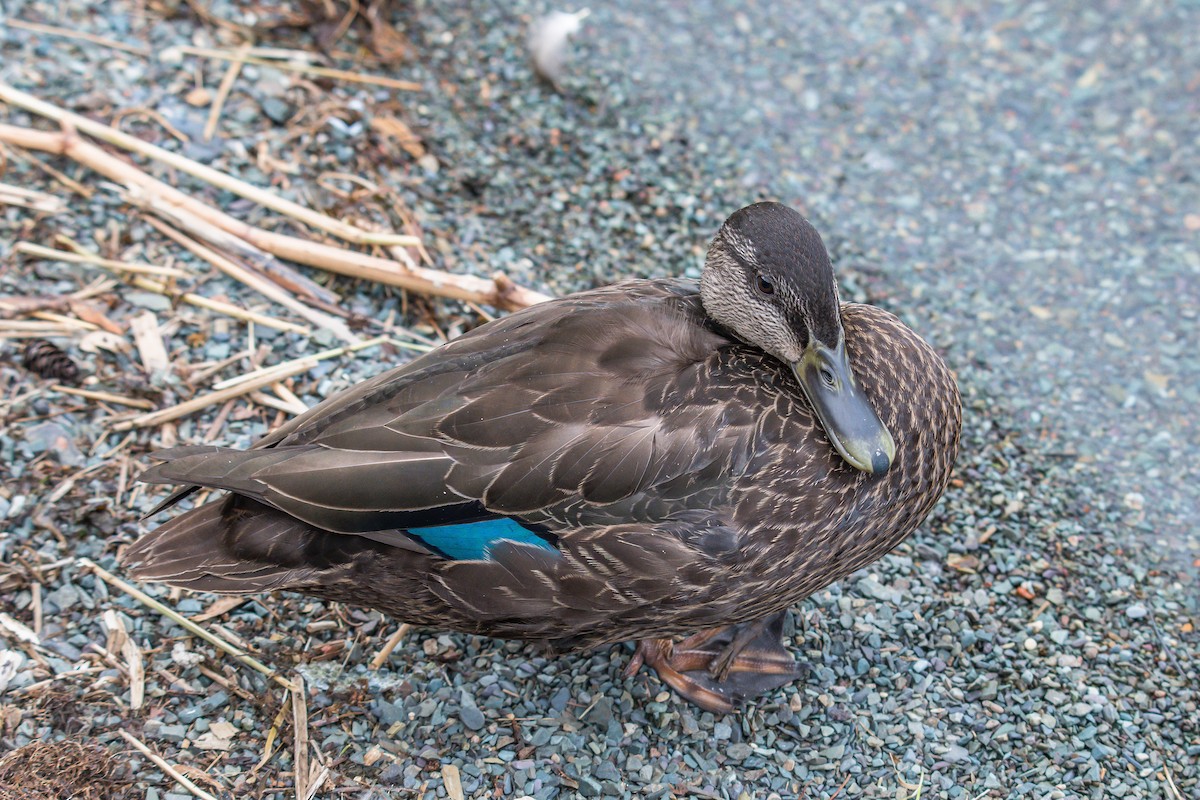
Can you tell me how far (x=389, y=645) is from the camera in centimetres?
338

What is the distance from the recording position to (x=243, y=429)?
3.85 meters

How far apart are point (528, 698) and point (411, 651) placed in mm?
379

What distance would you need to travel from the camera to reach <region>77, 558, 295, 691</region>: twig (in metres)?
3.27

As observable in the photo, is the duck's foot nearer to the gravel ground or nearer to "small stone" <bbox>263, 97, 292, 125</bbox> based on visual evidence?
the gravel ground

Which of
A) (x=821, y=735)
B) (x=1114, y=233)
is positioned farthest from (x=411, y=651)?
(x=1114, y=233)

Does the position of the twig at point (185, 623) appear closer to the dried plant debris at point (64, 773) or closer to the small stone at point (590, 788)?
the dried plant debris at point (64, 773)

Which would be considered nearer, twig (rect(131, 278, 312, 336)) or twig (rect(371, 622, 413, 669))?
twig (rect(371, 622, 413, 669))

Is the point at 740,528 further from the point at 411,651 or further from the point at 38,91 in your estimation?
the point at 38,91

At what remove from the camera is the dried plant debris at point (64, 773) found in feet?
9.36

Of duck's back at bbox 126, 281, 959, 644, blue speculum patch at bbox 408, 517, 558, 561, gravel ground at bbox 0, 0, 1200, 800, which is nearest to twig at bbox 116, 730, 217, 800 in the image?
gravel ground at bbox 0, 0, 1200, 800

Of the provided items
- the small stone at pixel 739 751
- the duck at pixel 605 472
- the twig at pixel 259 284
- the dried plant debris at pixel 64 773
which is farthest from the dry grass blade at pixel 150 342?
the small stone at pixel 739 751

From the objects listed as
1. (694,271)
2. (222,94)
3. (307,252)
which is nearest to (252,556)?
(307,252)

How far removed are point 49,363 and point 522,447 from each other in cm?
192

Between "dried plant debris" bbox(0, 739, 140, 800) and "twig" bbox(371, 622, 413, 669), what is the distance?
27.5 inches
